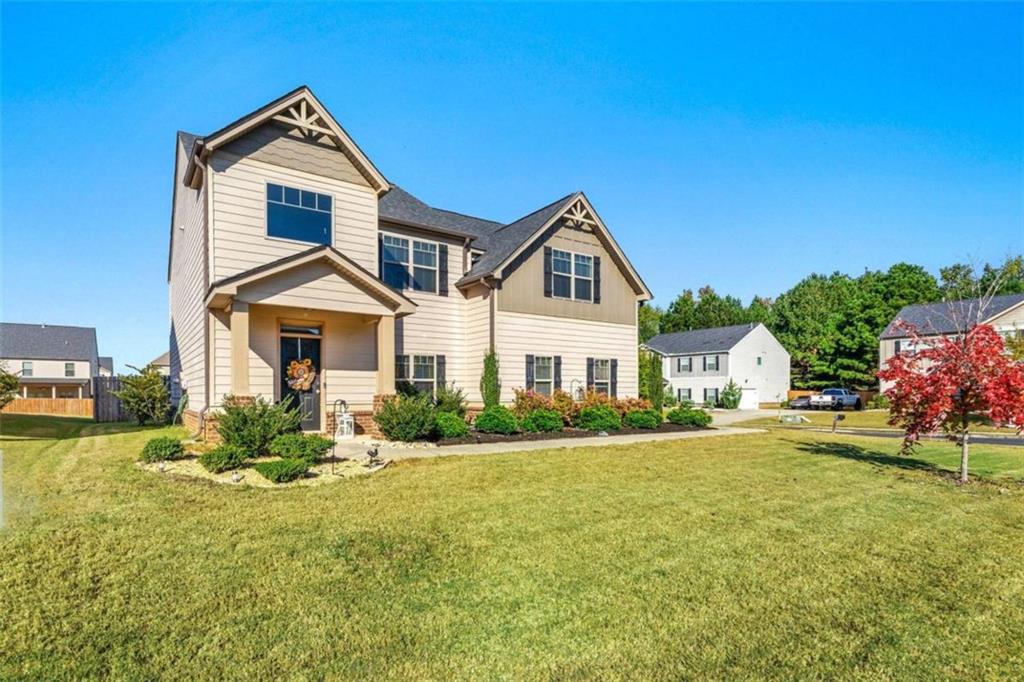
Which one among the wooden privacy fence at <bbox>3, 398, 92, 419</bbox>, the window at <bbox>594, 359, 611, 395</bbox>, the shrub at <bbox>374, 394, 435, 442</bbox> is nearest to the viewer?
the shrub at <bbox>374, 394, 435, 442</bbox>

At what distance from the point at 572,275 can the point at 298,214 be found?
30.2ft

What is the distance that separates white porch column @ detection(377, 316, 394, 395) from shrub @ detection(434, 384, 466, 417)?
2149 mm

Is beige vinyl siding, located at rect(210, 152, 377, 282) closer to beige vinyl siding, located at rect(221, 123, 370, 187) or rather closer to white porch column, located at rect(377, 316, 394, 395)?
beige vinyl siding, located at rect(221, 123, 370, 187)

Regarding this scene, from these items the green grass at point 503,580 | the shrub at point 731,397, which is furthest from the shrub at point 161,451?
the shrub at point 731,397

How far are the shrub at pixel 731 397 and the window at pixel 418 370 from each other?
29.8 meters

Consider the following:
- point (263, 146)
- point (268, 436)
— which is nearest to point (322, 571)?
point (268, 436)

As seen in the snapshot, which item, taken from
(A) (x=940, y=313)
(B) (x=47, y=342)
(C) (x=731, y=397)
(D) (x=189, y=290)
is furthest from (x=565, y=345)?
(B) (x=47, y=342)

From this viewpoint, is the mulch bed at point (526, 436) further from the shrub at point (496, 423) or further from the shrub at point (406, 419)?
the shrub at point (406, 419)

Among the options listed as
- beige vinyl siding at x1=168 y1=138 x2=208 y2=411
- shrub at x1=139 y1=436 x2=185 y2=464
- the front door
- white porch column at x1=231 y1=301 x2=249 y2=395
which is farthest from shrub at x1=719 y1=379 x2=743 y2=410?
shrub at x1=139 y1=436 x2=185 y2=464

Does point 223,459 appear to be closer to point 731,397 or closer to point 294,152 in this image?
point 294,152

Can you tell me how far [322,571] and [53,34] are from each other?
1132 centimetres

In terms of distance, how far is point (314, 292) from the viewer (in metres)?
11.6

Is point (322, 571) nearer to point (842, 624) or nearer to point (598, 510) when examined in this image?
point (598, 510)

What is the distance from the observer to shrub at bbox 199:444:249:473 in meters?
7.89
